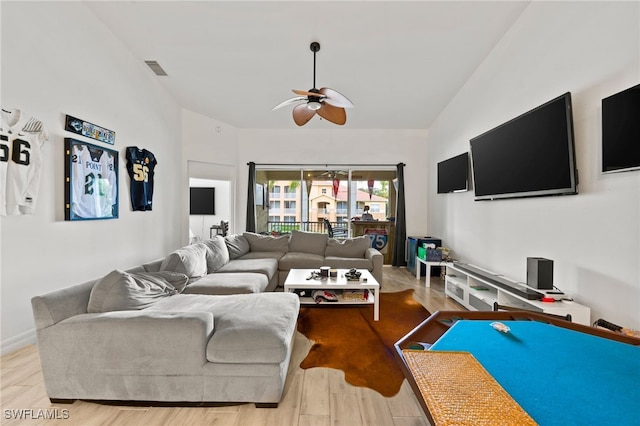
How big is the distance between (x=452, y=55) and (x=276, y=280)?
3.81 meters

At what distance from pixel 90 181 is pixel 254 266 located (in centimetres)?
205

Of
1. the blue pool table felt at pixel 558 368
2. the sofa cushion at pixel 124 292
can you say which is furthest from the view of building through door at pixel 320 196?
the blue pool table felt at pixel 558 368

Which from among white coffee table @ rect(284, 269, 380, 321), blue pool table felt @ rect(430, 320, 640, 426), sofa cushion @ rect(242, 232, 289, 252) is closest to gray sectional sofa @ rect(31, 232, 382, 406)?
blue pool table felt @ rect(430, 320, 640, 426)

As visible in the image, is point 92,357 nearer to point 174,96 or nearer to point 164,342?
point 164,342

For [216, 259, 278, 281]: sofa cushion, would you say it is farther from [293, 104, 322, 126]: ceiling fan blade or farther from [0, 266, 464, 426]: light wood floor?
[293, 104, 322, 126]: ceiling fan blade

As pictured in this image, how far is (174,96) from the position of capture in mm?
4812

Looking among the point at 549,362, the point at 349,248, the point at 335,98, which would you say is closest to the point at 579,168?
the point at 549,362

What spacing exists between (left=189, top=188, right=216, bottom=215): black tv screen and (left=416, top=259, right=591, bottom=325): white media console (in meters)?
4.60

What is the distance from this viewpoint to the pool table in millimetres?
783

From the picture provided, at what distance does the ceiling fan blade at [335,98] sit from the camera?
2.62 m

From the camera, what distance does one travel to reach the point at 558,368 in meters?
0.98

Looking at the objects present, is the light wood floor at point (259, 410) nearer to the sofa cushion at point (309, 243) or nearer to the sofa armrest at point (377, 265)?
the sofa armrest at point (377, 265)

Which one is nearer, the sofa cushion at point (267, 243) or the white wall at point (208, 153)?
the sofa cushion at point (267, 243)

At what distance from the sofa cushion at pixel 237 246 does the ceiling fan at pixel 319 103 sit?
7.43 ft
